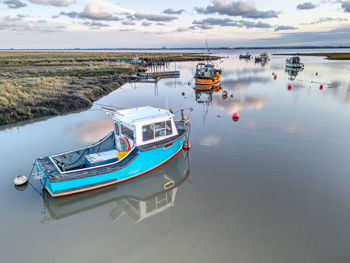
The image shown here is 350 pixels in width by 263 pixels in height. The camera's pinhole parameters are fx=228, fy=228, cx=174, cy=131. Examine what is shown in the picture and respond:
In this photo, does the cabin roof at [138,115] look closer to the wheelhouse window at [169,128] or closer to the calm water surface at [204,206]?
the wheelhouse window at [169,128]

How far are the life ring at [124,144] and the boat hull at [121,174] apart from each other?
700 millimetres

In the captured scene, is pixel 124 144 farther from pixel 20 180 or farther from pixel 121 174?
pixel 20 180

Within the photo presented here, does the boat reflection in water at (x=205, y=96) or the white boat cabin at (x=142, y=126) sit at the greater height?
the white boat cabin at (x=142, y=126)

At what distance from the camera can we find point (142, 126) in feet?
34.5

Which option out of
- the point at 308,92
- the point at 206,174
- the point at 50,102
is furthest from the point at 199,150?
the point at 308,92

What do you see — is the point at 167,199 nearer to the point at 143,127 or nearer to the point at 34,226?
the point at 143,127

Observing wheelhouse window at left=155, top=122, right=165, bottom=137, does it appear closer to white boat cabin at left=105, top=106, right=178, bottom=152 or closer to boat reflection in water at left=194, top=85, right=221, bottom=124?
white boat cabin at left=105, top=106, right=178, bottom=152

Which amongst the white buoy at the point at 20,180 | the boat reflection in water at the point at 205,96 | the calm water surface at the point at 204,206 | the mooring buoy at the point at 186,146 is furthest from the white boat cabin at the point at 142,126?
the boat reflection in water at the point at 205,96

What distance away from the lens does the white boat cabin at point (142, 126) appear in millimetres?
10453

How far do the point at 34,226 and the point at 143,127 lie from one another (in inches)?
222

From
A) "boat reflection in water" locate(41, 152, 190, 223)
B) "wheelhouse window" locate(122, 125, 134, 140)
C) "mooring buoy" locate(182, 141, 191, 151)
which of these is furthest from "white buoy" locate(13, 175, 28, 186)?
"mooring buoy" locate(182, 141, 191, 151)

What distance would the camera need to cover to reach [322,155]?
1312cm

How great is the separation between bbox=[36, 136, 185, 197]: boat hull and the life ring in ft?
2.30

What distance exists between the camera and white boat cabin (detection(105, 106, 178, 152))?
10453mm
